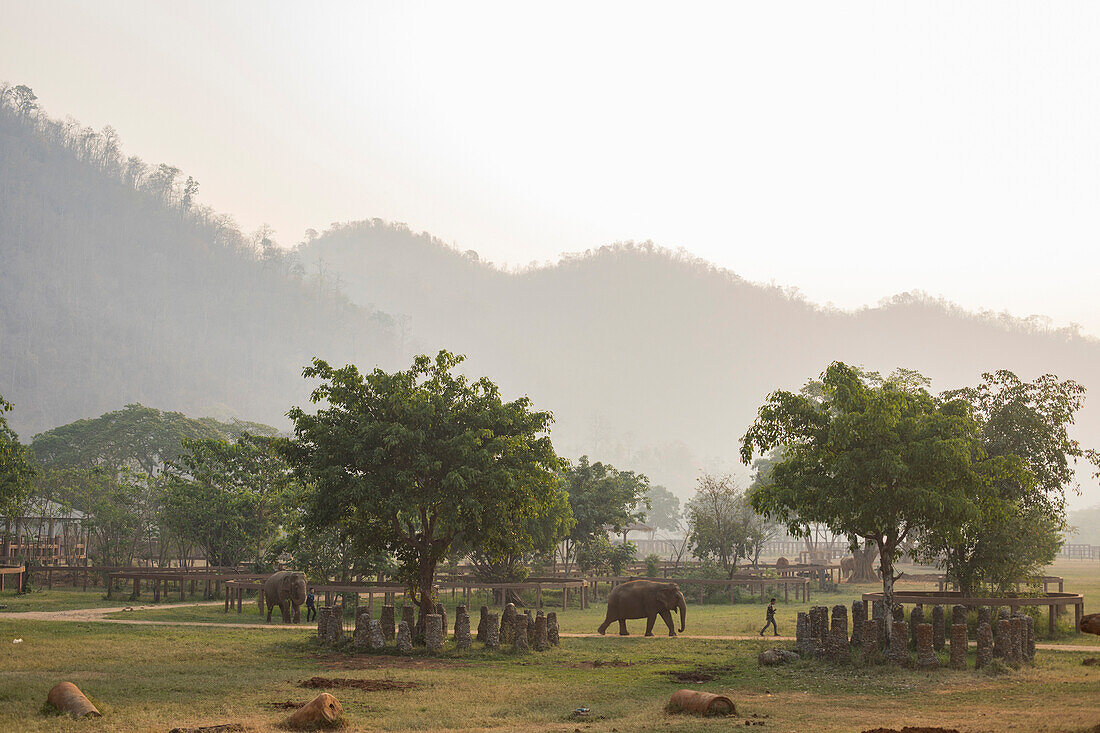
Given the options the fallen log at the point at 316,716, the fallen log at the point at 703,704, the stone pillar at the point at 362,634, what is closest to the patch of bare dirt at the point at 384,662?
the stone pillar at the point at 362,634

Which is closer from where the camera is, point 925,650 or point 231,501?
point 925,650

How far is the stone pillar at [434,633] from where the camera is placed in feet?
91.1

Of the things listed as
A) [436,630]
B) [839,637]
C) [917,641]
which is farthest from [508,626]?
[917,641]

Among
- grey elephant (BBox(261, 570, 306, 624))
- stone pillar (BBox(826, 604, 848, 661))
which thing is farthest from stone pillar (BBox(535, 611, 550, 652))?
grey elephant (BBox(261, 570, 306, 624))

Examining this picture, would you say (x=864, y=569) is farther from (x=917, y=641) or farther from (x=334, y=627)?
(x=334, y=627)

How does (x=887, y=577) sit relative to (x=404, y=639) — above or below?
above

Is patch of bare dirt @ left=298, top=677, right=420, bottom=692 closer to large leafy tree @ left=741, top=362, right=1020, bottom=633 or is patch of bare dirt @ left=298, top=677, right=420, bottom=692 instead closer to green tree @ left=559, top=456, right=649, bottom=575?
large leafy tree @ left=741, top=362, right=1020, bottom=633

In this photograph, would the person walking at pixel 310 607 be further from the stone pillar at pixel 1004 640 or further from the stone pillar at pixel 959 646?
the stone pillar at pixel 1004 640

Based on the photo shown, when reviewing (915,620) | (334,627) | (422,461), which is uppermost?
(422,461)

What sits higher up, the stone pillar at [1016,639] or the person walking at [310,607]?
the stone pillar at [1016,639]

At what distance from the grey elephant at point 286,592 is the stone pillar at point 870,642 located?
23.3 m

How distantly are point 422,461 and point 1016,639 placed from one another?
17118mm

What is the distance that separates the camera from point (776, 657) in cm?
2503

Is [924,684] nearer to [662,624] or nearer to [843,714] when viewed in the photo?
[843,714]
